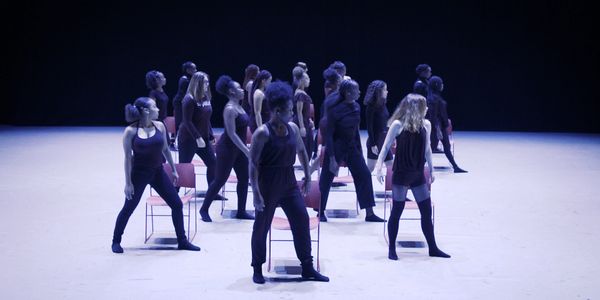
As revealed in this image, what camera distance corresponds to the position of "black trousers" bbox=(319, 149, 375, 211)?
7.70 meters

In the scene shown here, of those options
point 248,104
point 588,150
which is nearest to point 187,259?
point 248,104

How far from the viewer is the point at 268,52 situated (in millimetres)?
17109

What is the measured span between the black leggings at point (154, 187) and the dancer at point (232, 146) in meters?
1.02

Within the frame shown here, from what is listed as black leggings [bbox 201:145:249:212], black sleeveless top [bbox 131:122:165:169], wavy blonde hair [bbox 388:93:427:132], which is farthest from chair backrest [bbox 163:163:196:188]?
wavy blonde hair [bbox 388:93:427:132]

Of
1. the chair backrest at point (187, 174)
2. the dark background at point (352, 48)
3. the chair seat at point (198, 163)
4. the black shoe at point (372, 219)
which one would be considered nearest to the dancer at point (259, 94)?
the chair seat at point (198, 163)

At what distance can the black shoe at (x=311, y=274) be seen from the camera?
5805 mm

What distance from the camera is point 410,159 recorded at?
20.4 ft

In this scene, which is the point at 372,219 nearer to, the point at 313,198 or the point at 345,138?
the point at 345,138

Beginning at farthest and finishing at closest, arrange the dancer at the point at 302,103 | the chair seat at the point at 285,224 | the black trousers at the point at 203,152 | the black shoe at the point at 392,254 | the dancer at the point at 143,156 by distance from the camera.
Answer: the dancer at the point at 302,103 → the black trousers at the point at 203,152 → the black shoe at the point at 392,254 → the dancer at the point at 143,156 → the chair seat at the point at 285,224

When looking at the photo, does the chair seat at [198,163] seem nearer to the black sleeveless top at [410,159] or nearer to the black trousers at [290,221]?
the black sleeveless top at [410,159]

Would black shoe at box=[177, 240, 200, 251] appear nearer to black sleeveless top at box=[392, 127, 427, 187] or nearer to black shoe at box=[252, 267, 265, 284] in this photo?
black shoe at box=[252, 267, 265, 284]

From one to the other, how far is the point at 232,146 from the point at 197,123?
967mm

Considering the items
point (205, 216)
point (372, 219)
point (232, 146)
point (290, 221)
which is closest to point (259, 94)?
point (232, 146)

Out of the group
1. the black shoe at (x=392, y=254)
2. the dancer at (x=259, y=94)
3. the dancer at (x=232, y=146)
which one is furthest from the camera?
the dancer at (x=259, y=94)
